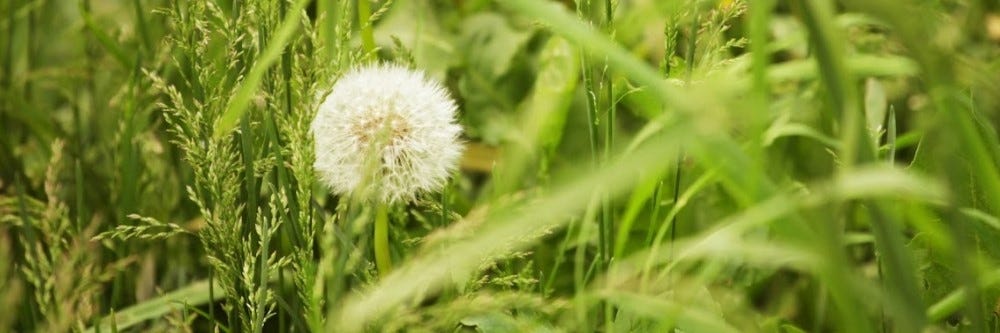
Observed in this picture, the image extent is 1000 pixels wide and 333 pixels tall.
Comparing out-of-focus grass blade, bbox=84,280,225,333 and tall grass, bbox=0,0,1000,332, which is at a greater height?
tall grass, bbox=0,0,1000,332

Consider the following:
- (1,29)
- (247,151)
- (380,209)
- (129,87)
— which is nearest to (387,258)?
(380,209)

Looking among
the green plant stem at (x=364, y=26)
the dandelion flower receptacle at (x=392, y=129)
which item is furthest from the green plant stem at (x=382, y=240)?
the green plant stem at (x=364, y=26)

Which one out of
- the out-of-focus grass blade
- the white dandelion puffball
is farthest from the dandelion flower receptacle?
the out-of-focus grass blade

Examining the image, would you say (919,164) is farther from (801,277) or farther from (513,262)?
(513,262)

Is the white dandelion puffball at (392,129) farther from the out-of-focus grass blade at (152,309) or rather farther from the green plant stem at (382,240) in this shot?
the out-of-focus grass blade at (152,309)

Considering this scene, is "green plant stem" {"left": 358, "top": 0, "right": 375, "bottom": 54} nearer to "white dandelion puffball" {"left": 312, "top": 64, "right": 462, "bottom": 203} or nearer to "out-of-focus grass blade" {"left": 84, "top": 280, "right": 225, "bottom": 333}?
"white dandelion puffball" {"left": 312, "top": 64, "right": 462, "bottom": 203}

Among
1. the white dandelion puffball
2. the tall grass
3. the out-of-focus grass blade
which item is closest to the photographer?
the tall grass

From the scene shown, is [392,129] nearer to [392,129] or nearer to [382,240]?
[392,129]
